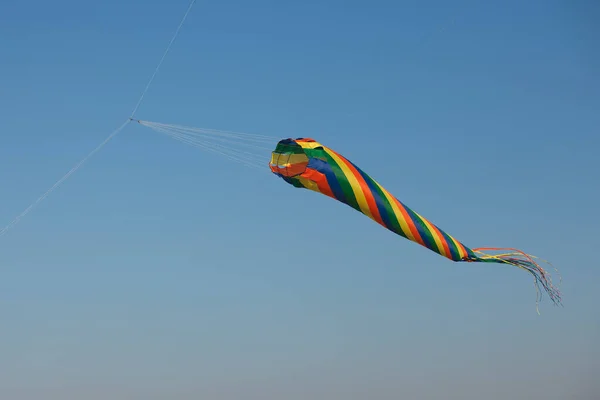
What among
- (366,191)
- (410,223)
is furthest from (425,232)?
(366,191)

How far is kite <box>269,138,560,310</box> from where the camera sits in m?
32.0

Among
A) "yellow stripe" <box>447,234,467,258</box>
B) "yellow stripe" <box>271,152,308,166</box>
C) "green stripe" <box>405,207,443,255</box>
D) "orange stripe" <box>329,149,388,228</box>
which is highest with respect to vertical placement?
"yellow stripe" <box>271,152,308,166</box>

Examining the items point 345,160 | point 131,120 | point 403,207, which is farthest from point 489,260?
point 131,120

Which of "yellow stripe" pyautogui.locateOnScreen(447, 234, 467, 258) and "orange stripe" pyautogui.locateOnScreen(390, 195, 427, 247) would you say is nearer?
"orange stripe" pyautogui.locateOnScreen(390, 195, 427, 247)

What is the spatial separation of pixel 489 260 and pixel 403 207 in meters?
3.28

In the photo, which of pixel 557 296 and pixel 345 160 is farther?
pixel 345 160

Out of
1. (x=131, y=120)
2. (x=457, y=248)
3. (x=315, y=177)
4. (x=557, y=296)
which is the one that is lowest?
(x=557, y=296)

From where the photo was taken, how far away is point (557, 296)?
30344 mm

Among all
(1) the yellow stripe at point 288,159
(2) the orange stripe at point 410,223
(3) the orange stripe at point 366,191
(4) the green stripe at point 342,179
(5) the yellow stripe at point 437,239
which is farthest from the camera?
(5) the yellow stripe at point 437,239

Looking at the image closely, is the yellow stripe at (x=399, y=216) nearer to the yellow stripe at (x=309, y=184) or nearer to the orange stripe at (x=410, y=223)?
the orange stripe at (x=410, y=223)

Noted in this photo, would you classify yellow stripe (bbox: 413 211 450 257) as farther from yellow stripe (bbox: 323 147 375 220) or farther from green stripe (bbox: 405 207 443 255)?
yellow stripe (bbox: 323 147 375 220)

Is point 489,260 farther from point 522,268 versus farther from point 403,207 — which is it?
point 403,207

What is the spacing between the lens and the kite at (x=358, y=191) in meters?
32.0

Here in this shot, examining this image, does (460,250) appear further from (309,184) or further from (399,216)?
(309,184)
